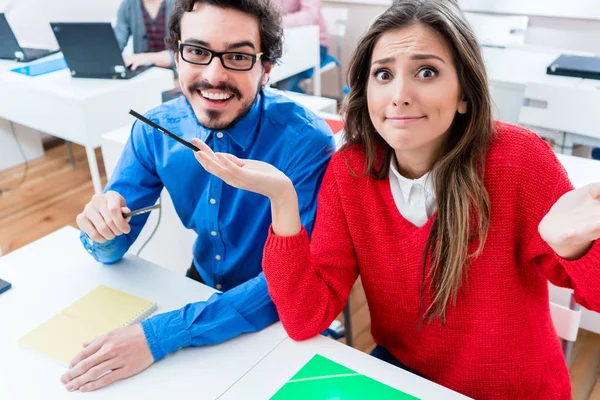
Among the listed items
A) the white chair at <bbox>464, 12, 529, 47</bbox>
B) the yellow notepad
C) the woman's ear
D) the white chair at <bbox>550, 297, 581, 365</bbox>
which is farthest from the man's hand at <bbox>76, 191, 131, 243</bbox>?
the white chair at <bbox>464, 12, 529, 47</bbox>

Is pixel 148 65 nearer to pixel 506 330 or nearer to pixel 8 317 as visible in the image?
pixel 8 317

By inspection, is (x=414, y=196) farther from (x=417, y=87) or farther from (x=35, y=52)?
(x=35, y=52)

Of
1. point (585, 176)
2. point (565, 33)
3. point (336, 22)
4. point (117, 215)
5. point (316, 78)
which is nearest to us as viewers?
point (117, 215)

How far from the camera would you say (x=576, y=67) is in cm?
236

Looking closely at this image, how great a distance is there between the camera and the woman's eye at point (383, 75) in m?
0.99

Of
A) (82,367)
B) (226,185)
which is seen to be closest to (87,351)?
(82,367)

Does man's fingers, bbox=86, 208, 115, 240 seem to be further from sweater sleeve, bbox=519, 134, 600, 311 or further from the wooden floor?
the wooden floor

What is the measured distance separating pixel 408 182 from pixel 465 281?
208 mm

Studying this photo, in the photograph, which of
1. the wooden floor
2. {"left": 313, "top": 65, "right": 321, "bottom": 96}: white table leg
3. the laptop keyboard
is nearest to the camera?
the wooden floor

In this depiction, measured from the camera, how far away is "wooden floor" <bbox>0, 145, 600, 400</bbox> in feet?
6.23

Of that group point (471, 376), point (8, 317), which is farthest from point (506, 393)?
point (8, 317)

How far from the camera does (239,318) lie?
1.01 m

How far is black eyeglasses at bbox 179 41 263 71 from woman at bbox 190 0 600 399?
26 centimetres

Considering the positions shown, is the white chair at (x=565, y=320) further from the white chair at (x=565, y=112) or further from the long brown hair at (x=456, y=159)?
the white chair at (x=565, y=112)
